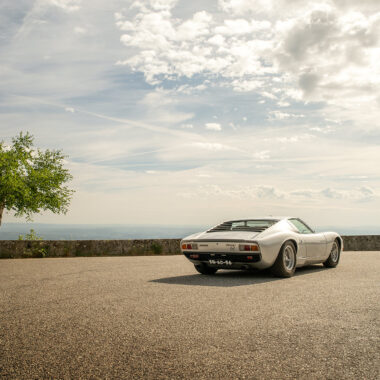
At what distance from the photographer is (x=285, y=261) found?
8883 millimetres

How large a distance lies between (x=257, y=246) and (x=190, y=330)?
4.01m

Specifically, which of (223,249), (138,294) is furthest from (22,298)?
(223,249)

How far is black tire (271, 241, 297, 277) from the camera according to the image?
8.59m

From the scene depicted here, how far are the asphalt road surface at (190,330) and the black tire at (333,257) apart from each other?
2.56m

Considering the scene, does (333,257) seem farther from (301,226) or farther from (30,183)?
(30,183)

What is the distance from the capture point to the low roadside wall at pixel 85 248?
15606 millimetres

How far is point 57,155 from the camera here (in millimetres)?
27734

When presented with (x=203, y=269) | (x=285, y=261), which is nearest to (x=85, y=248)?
(x=203, y=269)

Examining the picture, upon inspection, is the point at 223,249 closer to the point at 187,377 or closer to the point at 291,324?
the point at 291,324

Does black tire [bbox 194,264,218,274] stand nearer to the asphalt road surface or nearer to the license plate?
the license plate

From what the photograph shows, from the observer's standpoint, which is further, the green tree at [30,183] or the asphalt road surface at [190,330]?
the green tree at [30,183]

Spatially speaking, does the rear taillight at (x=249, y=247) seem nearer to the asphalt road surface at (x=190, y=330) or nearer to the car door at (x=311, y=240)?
the asphalt road surface at (x=190, y=330)

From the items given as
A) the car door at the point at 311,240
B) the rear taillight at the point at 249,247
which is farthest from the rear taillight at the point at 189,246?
the car door at the point at 311,240

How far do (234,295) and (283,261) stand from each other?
231cm
